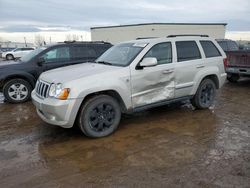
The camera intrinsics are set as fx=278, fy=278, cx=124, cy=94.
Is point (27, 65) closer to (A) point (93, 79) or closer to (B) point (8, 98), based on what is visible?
(B) point (8, 98)

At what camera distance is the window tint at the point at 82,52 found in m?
9.09

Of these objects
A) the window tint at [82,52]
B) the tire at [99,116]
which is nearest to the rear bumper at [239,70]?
the window tint at [82,52]

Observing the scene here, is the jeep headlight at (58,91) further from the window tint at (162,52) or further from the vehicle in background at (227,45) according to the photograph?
the vehicle in background at (227,45)

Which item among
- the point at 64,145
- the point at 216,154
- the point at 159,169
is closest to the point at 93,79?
the point at 64,145

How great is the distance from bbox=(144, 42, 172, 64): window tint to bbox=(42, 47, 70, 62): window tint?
3.89 metres

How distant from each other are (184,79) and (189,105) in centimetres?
147

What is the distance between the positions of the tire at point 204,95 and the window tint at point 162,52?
1.33 metres

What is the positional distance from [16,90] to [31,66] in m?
0.84

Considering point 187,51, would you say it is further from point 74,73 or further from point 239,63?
point 239,63

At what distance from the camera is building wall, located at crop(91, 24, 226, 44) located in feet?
129

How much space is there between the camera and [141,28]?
1569 inches

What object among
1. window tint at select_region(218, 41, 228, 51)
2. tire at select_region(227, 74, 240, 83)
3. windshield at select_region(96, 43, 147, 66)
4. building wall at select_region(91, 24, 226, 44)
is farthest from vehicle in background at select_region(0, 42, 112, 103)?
building wall at select_region(91, 24, 226, 44)

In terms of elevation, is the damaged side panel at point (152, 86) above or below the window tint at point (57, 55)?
below

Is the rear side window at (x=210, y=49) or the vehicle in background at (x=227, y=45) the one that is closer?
the rear side window at (x=210, y=49)
